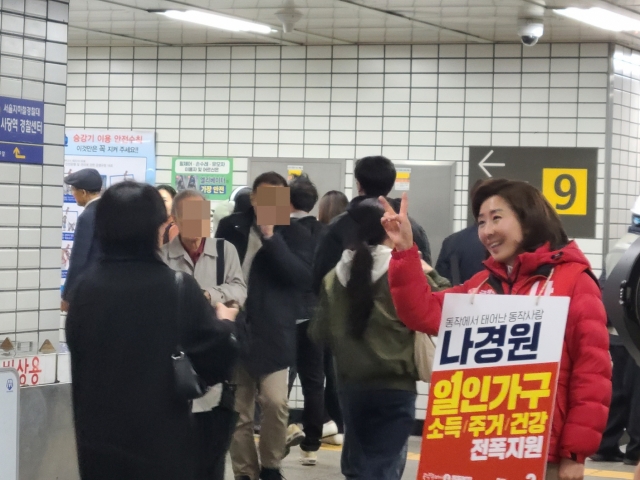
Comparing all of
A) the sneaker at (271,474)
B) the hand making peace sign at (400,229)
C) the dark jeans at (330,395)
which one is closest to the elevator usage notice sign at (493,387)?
the hand making peace sign at (400,229)

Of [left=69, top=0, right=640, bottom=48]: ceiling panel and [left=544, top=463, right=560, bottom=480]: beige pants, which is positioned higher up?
[left=69, top=0, right=640, bottom=48]: ceiling panel

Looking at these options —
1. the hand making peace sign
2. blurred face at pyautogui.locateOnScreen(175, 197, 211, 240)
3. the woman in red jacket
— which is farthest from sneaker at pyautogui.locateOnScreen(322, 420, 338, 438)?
the hand making peace sign

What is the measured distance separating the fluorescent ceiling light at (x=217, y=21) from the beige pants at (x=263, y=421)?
368 centimetres

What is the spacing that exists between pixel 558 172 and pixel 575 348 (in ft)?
20.9

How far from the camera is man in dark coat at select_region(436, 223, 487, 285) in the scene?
7.20 meters

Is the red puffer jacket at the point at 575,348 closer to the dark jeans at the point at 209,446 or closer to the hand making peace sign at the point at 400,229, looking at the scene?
the hand making peace sign at the point at 400,229

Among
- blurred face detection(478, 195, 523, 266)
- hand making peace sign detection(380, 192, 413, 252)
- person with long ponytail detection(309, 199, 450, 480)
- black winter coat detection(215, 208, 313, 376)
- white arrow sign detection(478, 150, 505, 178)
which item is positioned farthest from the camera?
white arrow sign detection(478, 150, 505, 178)

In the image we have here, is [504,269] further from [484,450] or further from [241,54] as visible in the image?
[241,54]

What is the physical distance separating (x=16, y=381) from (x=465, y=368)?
5.06 ft

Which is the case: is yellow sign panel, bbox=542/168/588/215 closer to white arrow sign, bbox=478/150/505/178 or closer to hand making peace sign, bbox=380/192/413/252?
white arrow sign, bbox=478/150/505/178

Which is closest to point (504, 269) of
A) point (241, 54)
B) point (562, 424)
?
point (562, 424)

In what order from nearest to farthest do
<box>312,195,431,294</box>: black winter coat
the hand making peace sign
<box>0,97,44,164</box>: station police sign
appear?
the hand making peace sign
<box>312,195,431,294</box>: black winter coat
<box>0,97,44,164</box>: station police sign

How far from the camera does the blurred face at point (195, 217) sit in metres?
5.29

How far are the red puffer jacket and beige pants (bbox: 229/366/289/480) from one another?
2718 mm
